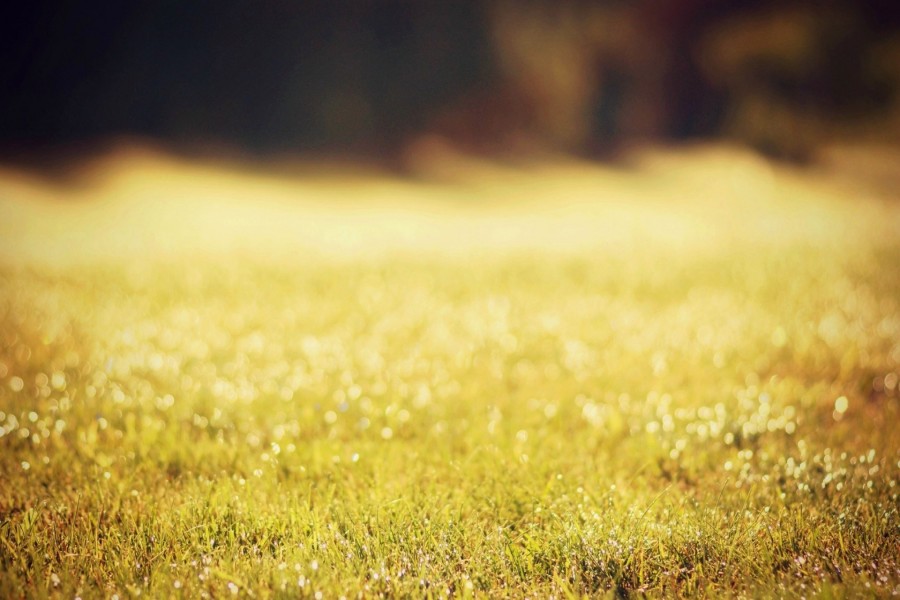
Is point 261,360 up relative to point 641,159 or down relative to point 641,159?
down

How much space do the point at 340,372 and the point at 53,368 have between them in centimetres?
222

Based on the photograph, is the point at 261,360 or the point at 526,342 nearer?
the point at 261,360

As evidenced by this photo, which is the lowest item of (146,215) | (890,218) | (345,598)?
(146,215)

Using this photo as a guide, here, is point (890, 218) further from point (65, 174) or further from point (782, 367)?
point (65, 174)

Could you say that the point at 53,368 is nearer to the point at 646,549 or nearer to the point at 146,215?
the point at 646,549

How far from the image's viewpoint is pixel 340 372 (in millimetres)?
4934

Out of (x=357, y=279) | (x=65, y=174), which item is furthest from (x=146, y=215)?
(x=357, y=279)

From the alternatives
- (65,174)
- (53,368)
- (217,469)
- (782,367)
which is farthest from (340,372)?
(65,174)

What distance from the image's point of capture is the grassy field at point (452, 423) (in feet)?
9.33

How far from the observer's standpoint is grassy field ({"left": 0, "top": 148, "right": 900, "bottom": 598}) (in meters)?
2.84

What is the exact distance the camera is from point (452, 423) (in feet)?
13.6

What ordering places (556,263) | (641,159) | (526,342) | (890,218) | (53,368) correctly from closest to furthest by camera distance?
1. (53,368)
2. (526,342)
3. (556,263)
4. (890,218)
5. (641,159)

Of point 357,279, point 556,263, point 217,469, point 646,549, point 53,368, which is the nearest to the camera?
point 646,549

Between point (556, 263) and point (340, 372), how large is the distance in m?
4.10
